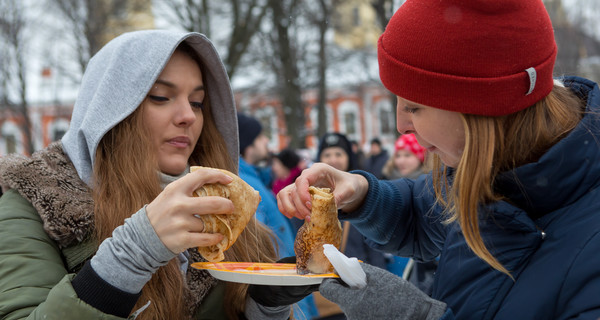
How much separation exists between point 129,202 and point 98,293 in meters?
0.64

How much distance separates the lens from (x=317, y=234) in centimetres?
221

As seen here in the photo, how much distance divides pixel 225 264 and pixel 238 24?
16517 mm

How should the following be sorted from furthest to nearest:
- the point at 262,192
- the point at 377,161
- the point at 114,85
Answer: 1. the point at 377,161
2. the point at 262,192
3. the point at 114,85

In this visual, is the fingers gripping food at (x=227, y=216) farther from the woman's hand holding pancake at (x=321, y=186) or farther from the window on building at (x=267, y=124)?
the window on building at (x=267, y=124)

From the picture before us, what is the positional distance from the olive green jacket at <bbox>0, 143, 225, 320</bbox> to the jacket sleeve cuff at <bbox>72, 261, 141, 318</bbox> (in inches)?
0.8

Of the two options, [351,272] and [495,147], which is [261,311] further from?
[495,147]

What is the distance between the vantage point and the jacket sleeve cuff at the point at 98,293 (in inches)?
64.7

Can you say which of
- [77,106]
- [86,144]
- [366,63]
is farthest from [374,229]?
[366,63]

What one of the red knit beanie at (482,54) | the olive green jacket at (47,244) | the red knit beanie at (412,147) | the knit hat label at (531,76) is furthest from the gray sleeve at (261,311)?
the red knit beanie at (412,147)

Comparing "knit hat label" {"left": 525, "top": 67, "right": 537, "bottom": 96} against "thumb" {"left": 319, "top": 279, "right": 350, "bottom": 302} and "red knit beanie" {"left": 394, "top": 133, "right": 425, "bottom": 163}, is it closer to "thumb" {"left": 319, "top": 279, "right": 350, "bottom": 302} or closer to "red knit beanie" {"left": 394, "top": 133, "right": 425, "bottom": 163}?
"thumb" {"left": 319, "top": 279, "right": 350, "bottom": 302}

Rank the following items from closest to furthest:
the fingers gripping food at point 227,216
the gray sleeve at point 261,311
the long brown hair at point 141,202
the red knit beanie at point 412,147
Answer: the fingers gripping food at point 227,216
the long brown hair at point 141,202
the gray sleeve at point 261,311
the red knit beanie at point 412,147

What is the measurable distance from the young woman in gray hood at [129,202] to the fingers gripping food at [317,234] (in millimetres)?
214

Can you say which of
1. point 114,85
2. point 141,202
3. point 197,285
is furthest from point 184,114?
point 197,285

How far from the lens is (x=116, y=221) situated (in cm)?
211
